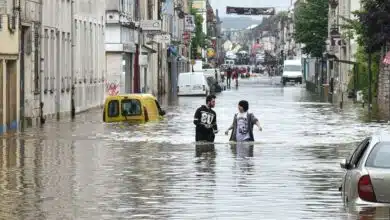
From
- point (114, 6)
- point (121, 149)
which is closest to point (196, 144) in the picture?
point (121, 149)

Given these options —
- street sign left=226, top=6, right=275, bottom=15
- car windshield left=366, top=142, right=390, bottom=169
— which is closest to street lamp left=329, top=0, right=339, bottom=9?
street sign left=226, top=6, right=275, bottom=15

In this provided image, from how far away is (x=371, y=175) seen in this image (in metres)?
15.6

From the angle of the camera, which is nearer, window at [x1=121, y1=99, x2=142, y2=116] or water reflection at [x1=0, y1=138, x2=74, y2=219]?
water reflection at [x1=0, y1=138, x2=74, y2=219]

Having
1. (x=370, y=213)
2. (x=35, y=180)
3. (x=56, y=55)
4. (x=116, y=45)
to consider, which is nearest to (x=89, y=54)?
(x=116, y=45)

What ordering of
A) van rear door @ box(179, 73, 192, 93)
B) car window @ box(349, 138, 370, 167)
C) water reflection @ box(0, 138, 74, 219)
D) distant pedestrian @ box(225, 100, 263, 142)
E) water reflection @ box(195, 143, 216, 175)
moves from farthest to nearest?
1. van rear door @ box(179, 73, 192, 93)
2. distant pedestrian @ box(225, 100, 263, 142)
3. water reflection @ box(195, 143, 216, 175)
4. water reflection @ box(0, 138, 74, 219)
5. car window @ box(349, 138, 370, 167)

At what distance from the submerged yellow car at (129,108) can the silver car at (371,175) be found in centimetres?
3078

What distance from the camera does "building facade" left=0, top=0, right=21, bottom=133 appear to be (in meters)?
44.0

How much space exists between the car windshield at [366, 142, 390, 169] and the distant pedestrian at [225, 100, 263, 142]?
48.6ft

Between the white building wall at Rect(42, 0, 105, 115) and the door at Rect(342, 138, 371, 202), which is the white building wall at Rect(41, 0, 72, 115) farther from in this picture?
the door at Rect(342, 138, 371, 202)

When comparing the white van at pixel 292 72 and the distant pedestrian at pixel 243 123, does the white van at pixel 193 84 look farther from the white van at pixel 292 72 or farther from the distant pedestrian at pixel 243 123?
the distant pedestrian at pixel 243 123

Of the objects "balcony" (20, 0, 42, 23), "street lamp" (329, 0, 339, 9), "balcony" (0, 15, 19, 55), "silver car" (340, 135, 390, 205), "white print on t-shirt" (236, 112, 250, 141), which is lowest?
"white print on t-shirt" (236, 112, 250, 141)

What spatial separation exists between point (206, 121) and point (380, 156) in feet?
55.1

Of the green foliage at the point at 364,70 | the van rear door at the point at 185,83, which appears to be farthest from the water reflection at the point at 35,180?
the van rear door at the point at 185,83

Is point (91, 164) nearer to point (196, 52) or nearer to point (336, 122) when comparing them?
point (336, 122)
